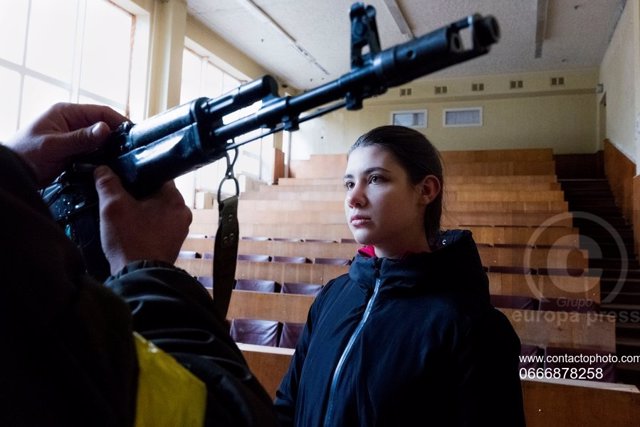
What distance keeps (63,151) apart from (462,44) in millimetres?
411

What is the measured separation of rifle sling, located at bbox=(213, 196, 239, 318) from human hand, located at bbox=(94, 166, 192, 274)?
67 millimetres

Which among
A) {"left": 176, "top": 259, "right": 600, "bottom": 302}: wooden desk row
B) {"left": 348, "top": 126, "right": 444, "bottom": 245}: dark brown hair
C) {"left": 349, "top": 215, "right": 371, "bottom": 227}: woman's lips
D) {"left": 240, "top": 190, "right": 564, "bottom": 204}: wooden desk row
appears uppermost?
{"left": 240, "top": 190, "right": 564, "bottom": 204}: wooden desk row

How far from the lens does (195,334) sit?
34cm

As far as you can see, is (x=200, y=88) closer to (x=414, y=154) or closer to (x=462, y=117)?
(x=462, y=117)

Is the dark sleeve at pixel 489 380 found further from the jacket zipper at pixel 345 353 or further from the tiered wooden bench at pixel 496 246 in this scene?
the tiered wooden bench at pixel 496 246

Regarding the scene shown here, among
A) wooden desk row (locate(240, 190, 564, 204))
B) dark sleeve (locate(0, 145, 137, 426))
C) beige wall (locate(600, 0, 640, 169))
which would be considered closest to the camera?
dark sleeve (locate(0, 145, 137, 426))

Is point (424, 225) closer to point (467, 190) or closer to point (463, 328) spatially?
point (463, 328)

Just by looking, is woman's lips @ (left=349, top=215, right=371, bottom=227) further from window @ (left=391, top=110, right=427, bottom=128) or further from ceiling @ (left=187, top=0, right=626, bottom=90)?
window @ (left=391, top=110, right=427, bottom=128)

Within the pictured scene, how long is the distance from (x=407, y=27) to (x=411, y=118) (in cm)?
272

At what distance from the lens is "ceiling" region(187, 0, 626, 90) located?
18.2ft

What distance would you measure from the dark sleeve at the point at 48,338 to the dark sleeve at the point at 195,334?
6cm

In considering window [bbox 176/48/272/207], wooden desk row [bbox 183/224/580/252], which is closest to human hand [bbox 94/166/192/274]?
wooden desk row [bbox 183/224/580/252]

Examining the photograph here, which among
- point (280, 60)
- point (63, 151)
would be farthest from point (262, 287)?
point (280, 60)

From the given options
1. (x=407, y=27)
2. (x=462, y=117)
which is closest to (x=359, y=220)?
(x=407, y=27)
